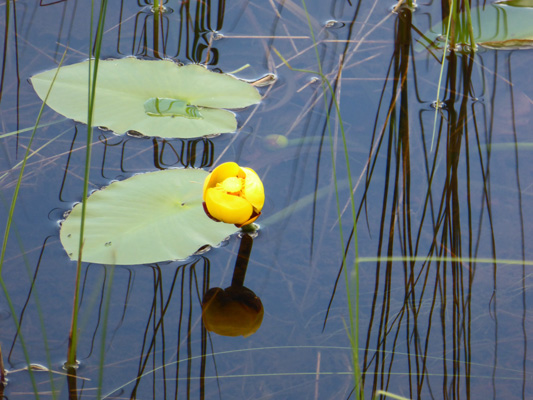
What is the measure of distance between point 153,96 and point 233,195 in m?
0.50

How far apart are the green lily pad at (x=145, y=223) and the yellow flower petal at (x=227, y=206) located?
0.06 meters

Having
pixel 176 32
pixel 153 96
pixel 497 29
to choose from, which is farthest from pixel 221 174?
pixel 497 29

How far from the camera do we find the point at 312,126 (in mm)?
1577

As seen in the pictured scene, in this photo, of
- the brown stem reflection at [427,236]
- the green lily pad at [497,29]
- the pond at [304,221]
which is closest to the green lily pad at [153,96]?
the pond at [304,221]

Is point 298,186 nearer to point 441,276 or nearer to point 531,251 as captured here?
point 441,276

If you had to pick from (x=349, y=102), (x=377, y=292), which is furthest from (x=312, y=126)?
(x=377, y=292)

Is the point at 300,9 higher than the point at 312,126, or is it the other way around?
the point at 300,9

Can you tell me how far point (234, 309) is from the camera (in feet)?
3.94

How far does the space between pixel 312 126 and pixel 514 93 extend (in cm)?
55

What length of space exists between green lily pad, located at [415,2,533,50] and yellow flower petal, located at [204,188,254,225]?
0.86 metres

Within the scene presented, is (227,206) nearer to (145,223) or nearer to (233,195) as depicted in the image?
(233,195)

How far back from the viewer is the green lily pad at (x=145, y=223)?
1.23 metres

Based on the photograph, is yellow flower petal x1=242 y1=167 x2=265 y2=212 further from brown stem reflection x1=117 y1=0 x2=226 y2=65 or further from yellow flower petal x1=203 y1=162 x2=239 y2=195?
brown stem reflection x1=117 y1=0 x2=226 y2=65

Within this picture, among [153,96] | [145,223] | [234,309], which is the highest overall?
[153,96]
